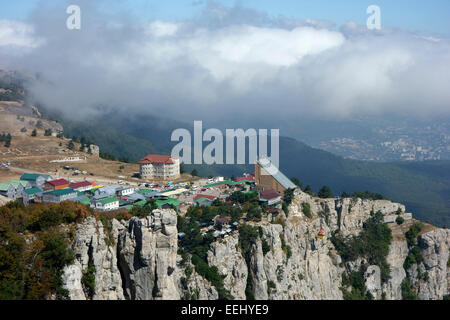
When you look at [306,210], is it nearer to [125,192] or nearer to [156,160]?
[125,192]

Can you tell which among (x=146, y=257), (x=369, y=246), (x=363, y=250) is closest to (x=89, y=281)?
(x=146, y=257)

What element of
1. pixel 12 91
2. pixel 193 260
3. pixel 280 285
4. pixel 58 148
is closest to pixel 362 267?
pixel 280 285

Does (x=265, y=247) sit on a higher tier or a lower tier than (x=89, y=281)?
higher

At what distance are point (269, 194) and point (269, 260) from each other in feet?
31.4

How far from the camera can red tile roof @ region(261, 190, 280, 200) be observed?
51188mm

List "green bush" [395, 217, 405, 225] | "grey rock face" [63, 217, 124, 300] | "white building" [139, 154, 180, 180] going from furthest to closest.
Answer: "white building" [139, 154, 180, 180] → "green bush" [395, 217, 405, 225] → "grey rock face" [63, 217, 124, 300]

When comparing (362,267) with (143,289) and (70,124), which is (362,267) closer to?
(143,289)

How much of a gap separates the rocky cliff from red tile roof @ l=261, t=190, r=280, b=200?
88.5 inches

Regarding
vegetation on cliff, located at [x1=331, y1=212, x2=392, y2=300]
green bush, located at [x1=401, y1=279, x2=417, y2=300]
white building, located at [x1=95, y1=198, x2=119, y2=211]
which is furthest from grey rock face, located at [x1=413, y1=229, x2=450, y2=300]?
white building, located at [x1=95, y1=198, x2=119, y2=211]

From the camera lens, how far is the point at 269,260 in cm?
4441

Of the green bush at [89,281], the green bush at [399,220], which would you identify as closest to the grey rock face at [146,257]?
the green bush at [89,281]

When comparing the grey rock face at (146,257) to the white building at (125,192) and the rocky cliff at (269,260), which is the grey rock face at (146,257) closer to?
the rocky cliff at (269,260)

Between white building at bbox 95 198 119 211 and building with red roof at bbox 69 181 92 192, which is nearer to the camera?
white building at bbox 95 198 119 211

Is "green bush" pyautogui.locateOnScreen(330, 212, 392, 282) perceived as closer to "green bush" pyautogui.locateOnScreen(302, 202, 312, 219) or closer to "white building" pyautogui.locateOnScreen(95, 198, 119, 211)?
"green bush" pyautogui.locateOnScreen(302, 202, 312, 219)
